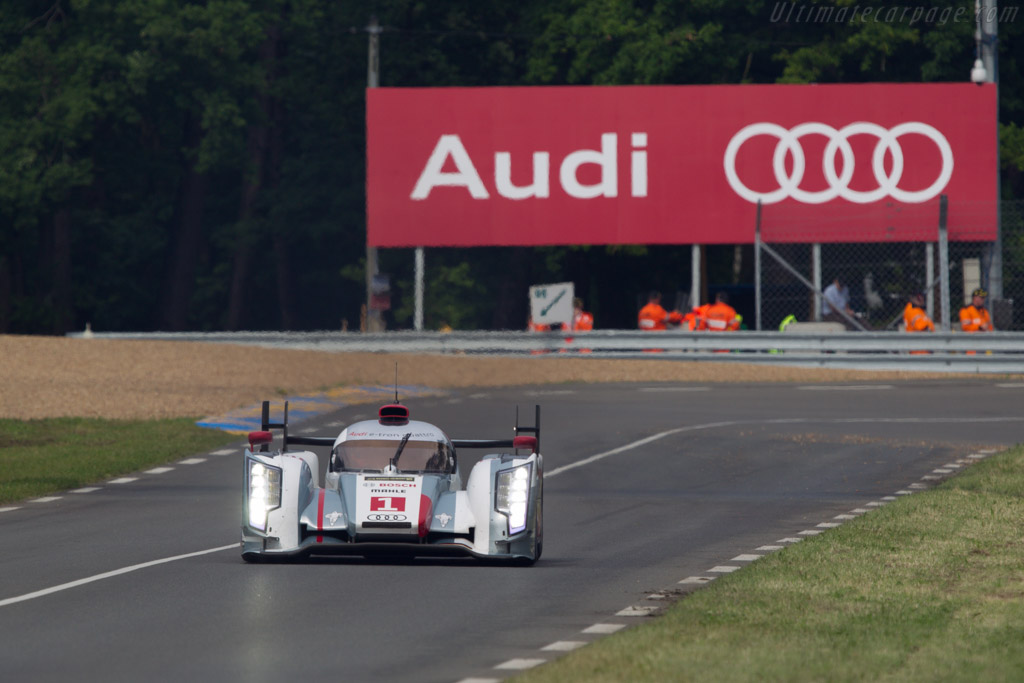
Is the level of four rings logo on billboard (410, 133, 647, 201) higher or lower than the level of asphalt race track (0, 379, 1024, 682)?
higher

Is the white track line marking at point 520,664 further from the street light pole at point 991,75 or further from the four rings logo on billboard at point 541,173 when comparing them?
the four rings logo on billboard at point 541,173

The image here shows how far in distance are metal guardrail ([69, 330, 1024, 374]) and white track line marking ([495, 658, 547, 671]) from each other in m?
28.5

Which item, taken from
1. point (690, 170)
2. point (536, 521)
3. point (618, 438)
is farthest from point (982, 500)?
point (690, 170)

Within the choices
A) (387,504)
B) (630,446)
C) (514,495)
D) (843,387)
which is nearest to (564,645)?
(387,504)

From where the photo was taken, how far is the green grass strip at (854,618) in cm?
931

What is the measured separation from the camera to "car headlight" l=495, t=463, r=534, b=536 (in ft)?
43.8

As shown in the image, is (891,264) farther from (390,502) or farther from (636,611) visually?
(636,611)

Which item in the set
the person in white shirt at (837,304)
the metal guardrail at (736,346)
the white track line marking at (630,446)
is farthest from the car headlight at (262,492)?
the person in white shirt at (837,304)

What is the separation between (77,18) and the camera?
54188 millimetres

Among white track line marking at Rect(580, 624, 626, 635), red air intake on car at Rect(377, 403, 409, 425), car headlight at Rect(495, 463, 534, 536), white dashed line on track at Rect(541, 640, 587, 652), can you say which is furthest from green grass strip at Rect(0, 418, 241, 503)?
white dashed line on track at Rect(541, 640, 587, 652)

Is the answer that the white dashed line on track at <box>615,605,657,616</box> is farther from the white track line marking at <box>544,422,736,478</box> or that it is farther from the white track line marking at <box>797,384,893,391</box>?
the white track line marking at <box>797,384,893,391</box>

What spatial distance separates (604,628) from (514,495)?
2483 mm

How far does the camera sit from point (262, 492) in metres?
13.3

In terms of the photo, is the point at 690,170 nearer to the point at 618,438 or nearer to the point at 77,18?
the point at 618,438
